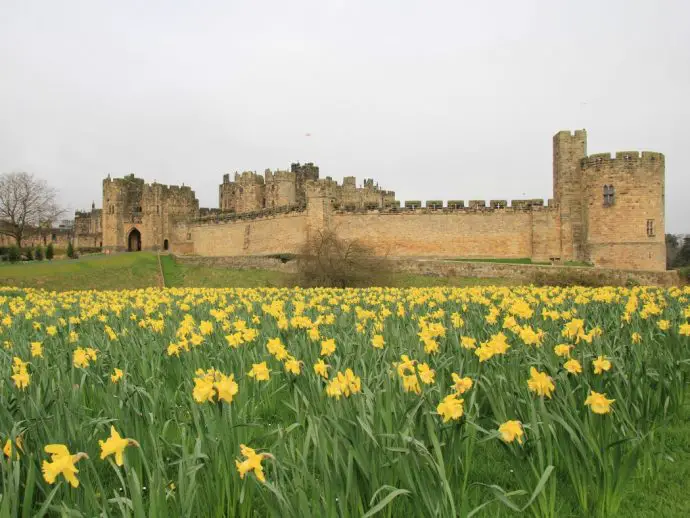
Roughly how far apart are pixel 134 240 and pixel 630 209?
1871 inches

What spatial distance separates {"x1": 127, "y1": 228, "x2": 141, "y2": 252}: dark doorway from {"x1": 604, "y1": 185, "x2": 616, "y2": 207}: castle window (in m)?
45.5

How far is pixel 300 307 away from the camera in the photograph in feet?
25.5

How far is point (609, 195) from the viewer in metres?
35.4

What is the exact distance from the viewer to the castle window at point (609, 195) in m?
35.3

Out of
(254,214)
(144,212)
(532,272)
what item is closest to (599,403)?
(532,272)

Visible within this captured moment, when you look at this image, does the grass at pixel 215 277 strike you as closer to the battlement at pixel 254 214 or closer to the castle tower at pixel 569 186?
the battlement at pixel 254 214

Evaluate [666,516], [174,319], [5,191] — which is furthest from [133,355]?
[5,191]

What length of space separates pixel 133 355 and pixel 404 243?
3752 cm

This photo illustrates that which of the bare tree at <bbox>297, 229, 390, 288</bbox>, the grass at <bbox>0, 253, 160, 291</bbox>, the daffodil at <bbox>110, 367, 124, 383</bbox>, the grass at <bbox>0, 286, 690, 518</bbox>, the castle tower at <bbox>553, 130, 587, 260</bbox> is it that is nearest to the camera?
the grass at <bbox>0, 286, 690, 518</bbox>

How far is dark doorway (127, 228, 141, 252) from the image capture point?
205 feet

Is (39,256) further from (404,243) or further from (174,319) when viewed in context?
(174,319)

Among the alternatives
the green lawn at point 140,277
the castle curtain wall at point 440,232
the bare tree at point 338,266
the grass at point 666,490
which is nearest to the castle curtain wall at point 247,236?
the castle curtain wall at point 440,232

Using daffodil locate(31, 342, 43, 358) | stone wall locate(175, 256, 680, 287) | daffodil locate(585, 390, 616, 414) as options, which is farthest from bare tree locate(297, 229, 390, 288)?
daffodil locate(585, 390, 616, 414)

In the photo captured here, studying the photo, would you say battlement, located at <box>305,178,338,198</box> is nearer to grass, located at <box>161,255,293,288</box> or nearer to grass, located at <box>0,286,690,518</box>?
grass, located at <box>161,255,293,288</box>
